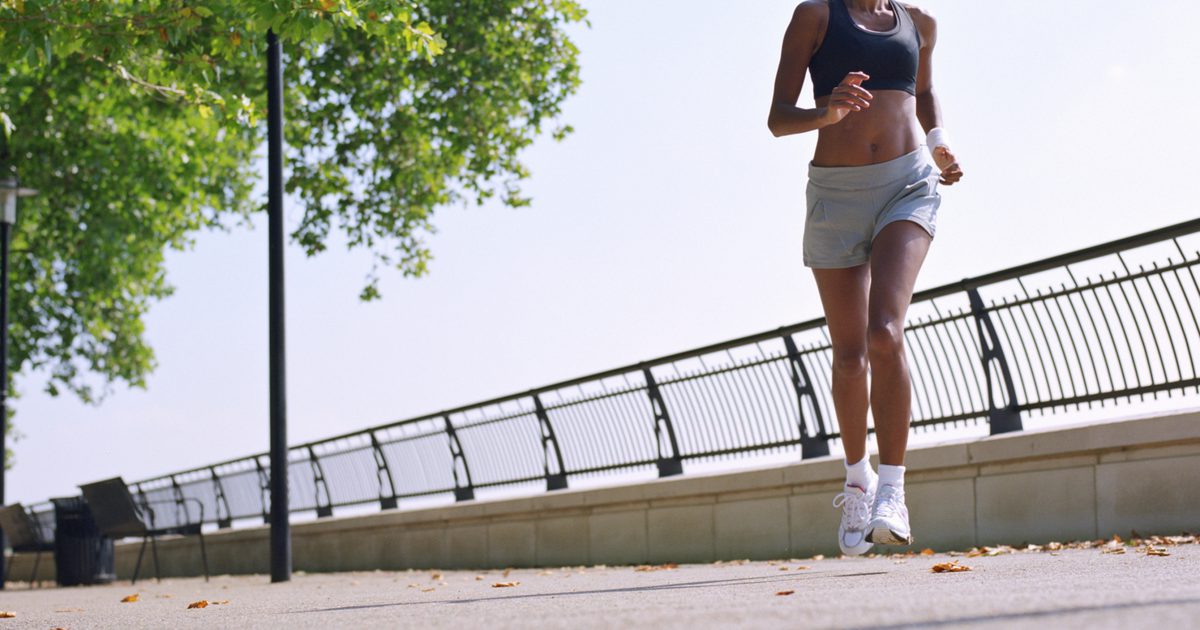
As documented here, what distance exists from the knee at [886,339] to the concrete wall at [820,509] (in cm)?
265

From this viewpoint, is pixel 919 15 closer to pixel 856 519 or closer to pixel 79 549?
pixel 856 519

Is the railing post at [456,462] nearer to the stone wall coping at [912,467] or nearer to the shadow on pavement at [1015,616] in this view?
the stone wall coping at [912,467]

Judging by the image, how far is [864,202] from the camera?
210 inches

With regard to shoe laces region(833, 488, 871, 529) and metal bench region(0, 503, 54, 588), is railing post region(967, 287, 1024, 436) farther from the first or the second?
metal bench region(0, 503, 54, 588)

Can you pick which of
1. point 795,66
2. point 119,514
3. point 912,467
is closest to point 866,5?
point 795,66

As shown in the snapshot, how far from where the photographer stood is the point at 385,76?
66.3ft

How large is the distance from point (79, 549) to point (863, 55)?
13901mm

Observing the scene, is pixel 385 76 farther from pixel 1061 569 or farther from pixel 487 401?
pixel 1061 569

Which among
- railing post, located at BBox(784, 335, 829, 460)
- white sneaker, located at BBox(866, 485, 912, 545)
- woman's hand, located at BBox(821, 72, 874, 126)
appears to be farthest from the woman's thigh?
railing post, located at BBox(784, 335, 829, 460)

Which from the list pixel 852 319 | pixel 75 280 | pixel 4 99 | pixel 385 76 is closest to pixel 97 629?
pixel 852 319

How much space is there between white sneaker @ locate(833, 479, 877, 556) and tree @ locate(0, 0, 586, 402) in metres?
5.30

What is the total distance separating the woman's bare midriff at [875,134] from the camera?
5340 mm

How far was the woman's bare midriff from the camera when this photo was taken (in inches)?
210

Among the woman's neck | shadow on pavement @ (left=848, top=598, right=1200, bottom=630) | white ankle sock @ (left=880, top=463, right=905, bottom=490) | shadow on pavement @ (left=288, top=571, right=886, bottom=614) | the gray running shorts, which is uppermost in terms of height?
the woman's neck
